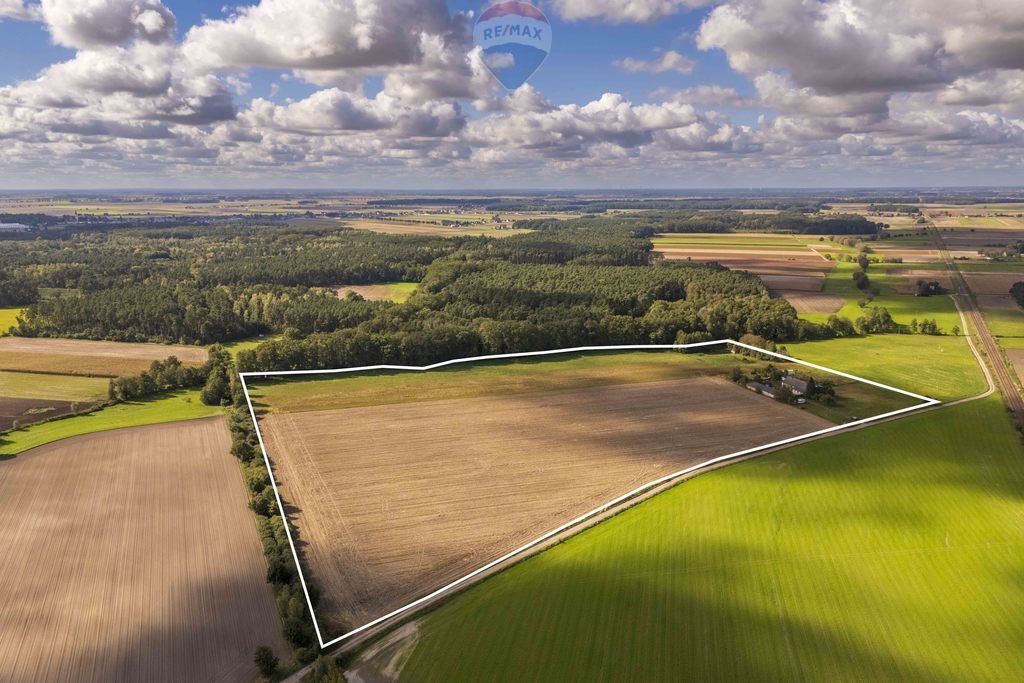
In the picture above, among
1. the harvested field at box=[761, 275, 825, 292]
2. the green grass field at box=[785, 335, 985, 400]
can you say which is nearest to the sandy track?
the harvested field at box=[761, 275, 825, 292]

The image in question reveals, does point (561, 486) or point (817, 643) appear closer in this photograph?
point (817, 643)

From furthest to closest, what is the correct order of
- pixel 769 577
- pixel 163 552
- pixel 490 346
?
pixel 490 346
pixel 163 552
pixel 769 577

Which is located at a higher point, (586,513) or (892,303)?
(892,303)

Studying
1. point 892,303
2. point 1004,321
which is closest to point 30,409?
point 892,303

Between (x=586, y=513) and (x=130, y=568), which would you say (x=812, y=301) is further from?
(x=130, y=568)

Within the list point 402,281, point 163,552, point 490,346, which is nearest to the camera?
point 163,552

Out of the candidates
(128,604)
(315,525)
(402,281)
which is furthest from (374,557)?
(402,281)

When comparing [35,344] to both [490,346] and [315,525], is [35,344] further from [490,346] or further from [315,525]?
[315,525]
